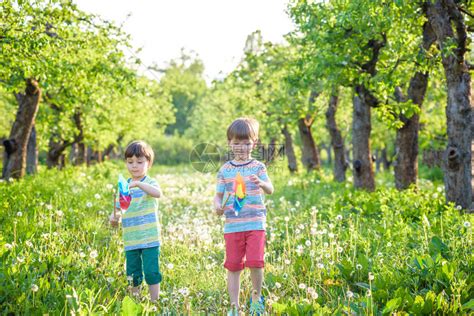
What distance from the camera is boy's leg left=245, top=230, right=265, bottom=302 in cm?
459

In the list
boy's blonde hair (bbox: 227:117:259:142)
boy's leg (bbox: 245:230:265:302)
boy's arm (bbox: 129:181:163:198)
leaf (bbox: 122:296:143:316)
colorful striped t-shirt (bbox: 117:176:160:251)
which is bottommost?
leaf (bbox: 122:296:143:316)

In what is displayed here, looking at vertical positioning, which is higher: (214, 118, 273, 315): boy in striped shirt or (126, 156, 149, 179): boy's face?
(126, 156, 149, 179): boy's face

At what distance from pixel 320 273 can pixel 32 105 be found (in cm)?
1047

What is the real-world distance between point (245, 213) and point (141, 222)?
112cm

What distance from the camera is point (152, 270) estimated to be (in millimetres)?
4816

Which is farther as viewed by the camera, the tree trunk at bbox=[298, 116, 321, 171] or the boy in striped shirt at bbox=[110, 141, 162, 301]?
the tree trunk at bbox=[298, 116, 321, 171]

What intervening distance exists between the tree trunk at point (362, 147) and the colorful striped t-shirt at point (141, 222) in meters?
9.28

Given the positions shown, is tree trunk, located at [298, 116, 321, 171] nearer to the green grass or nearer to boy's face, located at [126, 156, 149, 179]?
the green grass

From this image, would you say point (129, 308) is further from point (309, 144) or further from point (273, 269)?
point (309, 144)

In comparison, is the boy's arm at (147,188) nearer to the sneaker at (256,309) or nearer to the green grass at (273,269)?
the green grass at (273,269)

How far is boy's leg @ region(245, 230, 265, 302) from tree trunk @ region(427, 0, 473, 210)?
547cm

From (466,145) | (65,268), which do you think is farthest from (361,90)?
(65,268)

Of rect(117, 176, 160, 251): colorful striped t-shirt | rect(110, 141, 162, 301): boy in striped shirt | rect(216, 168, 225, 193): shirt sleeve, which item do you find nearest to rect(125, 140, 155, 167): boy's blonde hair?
rect(110, 141, 162, 301): boy in striped shirt

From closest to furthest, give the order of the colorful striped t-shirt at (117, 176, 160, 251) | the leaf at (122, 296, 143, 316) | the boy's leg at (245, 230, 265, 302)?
the leaf at (122, 296, 143, 316)
the boy's leg at (245, 230, 265, 302)
the colorful striped t-shirt at (117, 176, 160, 251)
